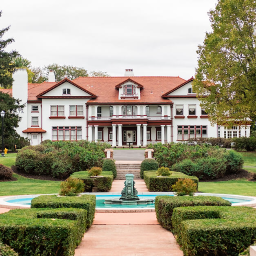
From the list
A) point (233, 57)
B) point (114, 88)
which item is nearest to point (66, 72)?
point (114, 88)

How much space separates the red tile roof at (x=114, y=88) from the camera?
2212 inches

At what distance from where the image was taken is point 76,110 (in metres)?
56.6

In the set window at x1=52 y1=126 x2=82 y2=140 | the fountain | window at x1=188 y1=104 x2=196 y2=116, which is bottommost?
the fountain

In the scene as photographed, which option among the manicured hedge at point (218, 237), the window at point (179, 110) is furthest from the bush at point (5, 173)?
the window at point (179, 110)

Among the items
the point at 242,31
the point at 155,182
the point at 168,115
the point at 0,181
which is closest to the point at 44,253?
the point at 155,182

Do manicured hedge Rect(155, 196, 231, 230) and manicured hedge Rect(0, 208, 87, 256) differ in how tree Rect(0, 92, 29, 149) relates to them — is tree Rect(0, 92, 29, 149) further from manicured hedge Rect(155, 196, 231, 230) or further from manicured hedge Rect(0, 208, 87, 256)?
manicured hedge Rect(0, 208, 87, 256)

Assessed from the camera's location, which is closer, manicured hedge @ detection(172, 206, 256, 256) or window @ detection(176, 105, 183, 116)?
manicured hedge @ detection(172, 206, 256, 256)

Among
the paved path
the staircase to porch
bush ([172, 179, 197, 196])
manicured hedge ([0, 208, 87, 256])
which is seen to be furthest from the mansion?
manicured hedge ([0, 208, 87, 256])

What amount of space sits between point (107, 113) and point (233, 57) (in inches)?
951

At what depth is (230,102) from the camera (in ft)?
122

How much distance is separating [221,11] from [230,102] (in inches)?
310

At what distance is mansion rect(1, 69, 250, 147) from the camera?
5597cm

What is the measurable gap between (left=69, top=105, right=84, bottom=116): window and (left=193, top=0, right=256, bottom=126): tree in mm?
22756

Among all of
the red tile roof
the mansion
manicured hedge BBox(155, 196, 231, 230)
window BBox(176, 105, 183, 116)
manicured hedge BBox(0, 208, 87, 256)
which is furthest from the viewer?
window BBox(176, 105, 183, 116)
